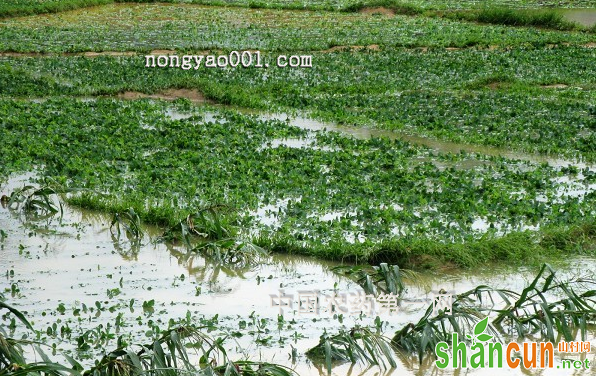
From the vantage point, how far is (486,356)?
18.4 ft

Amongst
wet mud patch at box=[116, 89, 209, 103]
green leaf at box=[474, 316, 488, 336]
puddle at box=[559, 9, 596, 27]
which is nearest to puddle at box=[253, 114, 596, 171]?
wet mud patch at box=[116, 89, 209, 103]

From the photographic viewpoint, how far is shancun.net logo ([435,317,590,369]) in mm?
5578

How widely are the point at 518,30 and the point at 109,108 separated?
13685 mm

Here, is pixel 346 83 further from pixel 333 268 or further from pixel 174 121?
pixel 333 268

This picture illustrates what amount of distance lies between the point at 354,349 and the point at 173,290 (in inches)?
70.9

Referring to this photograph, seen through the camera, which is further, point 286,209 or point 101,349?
point 286,209

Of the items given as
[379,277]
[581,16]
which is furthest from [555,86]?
[581,16]

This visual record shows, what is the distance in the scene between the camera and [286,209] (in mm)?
8352

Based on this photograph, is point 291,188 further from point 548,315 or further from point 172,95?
point 172,95

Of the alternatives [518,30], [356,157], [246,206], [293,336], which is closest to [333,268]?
[293,336]

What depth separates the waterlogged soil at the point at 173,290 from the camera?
5.79 m

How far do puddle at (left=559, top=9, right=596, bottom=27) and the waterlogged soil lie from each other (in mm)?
19976

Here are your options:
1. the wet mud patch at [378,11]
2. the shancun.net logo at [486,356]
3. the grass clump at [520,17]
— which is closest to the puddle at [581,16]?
the grass clump at [520,17]

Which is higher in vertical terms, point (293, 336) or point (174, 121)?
point (174, 121)
